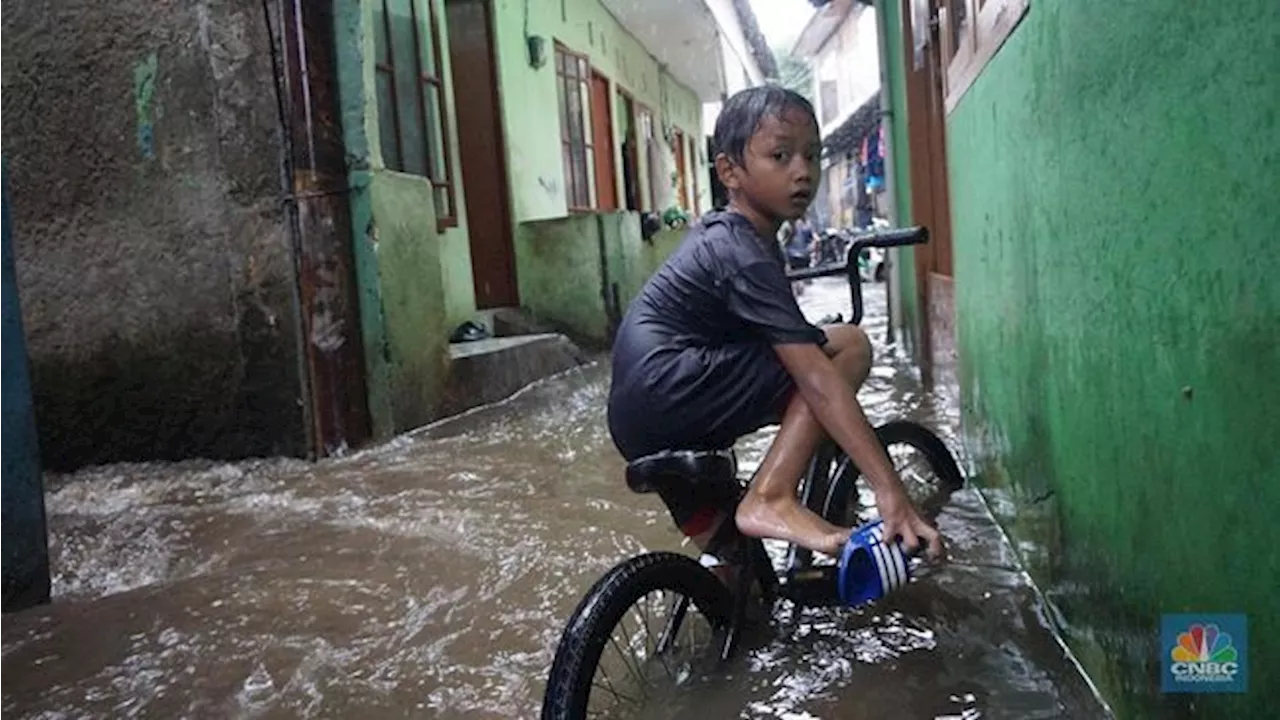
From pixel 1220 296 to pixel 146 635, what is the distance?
278 centimetres

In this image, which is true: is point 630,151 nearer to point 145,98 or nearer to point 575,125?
point 575,125

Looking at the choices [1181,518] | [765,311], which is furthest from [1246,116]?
[765,311]

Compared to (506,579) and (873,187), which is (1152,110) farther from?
(873,187)

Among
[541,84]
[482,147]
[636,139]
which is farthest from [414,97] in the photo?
[636,139]

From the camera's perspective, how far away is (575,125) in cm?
1173

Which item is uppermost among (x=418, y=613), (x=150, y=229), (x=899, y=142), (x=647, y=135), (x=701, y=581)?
(x=647, y=135)

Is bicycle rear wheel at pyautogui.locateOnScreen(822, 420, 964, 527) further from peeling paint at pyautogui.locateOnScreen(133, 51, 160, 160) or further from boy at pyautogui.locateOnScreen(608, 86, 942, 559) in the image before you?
peeling paint at pyautogui.locateOnScreen(133, 51, 160, 160)

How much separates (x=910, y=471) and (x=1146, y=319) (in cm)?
225

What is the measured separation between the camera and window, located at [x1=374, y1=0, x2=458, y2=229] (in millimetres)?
6973

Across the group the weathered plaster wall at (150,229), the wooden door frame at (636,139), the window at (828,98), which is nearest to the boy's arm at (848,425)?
the weathered plaster wall at (150,229)

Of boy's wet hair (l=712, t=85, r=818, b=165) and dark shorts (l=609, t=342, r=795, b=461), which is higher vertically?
boy's wet hair (l=712, t=85, r=818, b=165)

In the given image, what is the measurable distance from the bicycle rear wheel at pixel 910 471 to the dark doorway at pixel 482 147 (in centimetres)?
611

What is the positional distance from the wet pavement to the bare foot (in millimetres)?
366

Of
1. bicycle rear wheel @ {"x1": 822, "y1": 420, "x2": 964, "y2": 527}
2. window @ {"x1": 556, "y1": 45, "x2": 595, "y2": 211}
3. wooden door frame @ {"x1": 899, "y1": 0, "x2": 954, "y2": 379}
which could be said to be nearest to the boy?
bicycle rear wheel @ {"x1": 822, "y1": 420, "x2": 964, "y2": 527}
